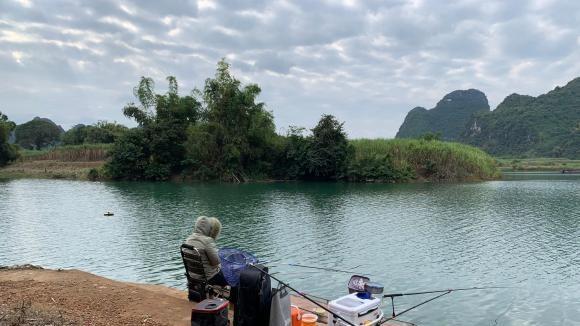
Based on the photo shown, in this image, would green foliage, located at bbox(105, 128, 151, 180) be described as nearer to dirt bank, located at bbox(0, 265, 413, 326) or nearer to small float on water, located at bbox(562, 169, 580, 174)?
dirt bank, located at bbox(0, 265, 413, 326)

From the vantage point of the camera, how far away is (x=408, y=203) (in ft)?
85.8

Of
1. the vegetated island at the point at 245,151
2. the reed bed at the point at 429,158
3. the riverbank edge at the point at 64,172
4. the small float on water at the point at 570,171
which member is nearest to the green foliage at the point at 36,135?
the riverbank edge at the point at 64,172

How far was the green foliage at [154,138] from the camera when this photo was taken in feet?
159

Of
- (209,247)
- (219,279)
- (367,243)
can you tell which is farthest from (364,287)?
(367,243)

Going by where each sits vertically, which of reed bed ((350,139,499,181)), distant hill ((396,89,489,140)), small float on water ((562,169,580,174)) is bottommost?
small float on water ((562,169,580,174))

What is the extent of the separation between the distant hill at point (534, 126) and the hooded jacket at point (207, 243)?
9738 centimetres

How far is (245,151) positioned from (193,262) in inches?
1656

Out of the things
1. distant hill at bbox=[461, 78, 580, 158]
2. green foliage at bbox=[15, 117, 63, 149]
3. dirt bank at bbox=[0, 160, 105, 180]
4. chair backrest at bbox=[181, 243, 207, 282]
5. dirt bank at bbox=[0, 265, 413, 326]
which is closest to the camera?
dirt bank at bbox=[0, 265, 413, 326]

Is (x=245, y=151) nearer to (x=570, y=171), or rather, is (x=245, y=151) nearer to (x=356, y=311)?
(x=356, y=311)

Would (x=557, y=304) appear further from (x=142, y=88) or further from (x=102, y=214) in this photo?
(x=142, y=88)

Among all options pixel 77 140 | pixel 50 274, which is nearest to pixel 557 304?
pixel 50 274

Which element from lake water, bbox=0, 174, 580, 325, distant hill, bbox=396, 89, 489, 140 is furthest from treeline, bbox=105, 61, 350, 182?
distant hill, bbox=396, 89, 489, 140

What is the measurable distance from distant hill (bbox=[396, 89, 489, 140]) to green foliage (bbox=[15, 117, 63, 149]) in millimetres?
108302

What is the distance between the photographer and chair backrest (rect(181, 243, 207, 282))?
6.34m
